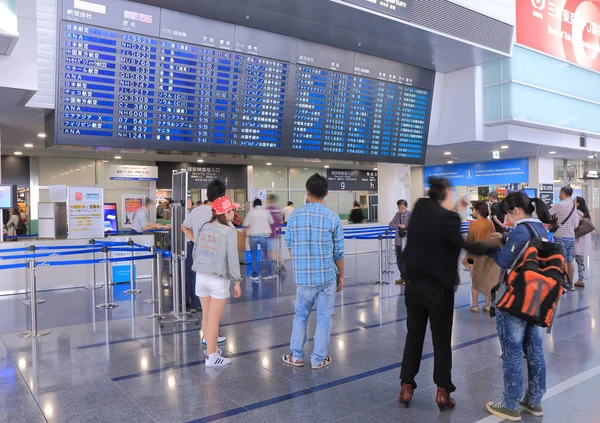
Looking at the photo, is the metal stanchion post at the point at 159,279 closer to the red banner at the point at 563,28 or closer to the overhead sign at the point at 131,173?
the overhead sign at the point at 131,173

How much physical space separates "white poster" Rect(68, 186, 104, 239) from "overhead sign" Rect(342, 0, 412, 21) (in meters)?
5.31

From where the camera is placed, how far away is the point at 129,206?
46.1ft

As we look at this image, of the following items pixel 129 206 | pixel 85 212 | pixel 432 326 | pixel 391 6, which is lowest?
pixel 432 326

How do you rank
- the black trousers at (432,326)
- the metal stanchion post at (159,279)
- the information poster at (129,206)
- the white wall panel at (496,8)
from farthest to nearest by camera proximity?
1. the information poster at (129,206)
2. the white wall panel at (496,8)
3. the metal stanchion post at (159,279)
4. the black trousers at (432,326)

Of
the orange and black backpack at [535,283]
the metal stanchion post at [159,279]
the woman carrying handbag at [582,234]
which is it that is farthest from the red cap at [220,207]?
the woman carrying handbag at [582,234]

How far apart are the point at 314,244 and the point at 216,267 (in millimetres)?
855

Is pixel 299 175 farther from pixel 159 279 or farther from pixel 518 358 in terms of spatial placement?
pixel 518 358

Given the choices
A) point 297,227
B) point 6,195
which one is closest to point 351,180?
point 6,195

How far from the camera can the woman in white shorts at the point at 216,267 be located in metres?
4.03

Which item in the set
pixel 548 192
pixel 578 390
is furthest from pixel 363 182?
pixel 578 390

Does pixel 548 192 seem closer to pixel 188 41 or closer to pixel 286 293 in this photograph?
pixel 286 293

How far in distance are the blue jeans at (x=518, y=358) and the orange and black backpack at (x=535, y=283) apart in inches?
4.4

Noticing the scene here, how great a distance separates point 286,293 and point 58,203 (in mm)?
4306

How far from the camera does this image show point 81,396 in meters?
3.45
